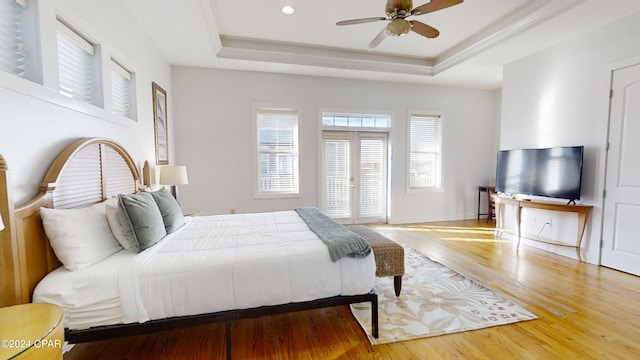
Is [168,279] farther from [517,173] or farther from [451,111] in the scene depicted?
[451,111]

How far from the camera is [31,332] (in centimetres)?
110

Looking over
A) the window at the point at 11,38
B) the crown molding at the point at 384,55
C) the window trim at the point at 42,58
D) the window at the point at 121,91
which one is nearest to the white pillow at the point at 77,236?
the window trim at the point at 42,58

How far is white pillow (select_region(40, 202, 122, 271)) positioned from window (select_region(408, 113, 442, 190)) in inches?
198

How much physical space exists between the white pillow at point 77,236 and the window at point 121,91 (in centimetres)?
125

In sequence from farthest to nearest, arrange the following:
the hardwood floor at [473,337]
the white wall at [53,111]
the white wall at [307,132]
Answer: the white wall at [307,132] < the hardwood floor at [473,337] < the white wall at [53,111]

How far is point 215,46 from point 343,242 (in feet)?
10.9

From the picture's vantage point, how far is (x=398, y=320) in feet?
7.22

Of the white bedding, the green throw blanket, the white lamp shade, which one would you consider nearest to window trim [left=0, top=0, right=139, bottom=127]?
the white bedding

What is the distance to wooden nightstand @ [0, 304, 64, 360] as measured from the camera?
99cm

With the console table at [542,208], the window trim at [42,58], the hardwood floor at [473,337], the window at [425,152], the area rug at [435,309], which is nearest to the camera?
the window trim at [42,58]

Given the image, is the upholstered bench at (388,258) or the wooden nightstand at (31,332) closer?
the wooden nightstand at (31,332)

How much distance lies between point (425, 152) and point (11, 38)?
5.75m

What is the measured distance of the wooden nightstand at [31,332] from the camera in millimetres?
994

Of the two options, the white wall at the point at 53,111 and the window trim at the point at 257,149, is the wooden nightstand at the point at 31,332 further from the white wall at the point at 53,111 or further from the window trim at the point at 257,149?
the window trim at the point at 257,149
